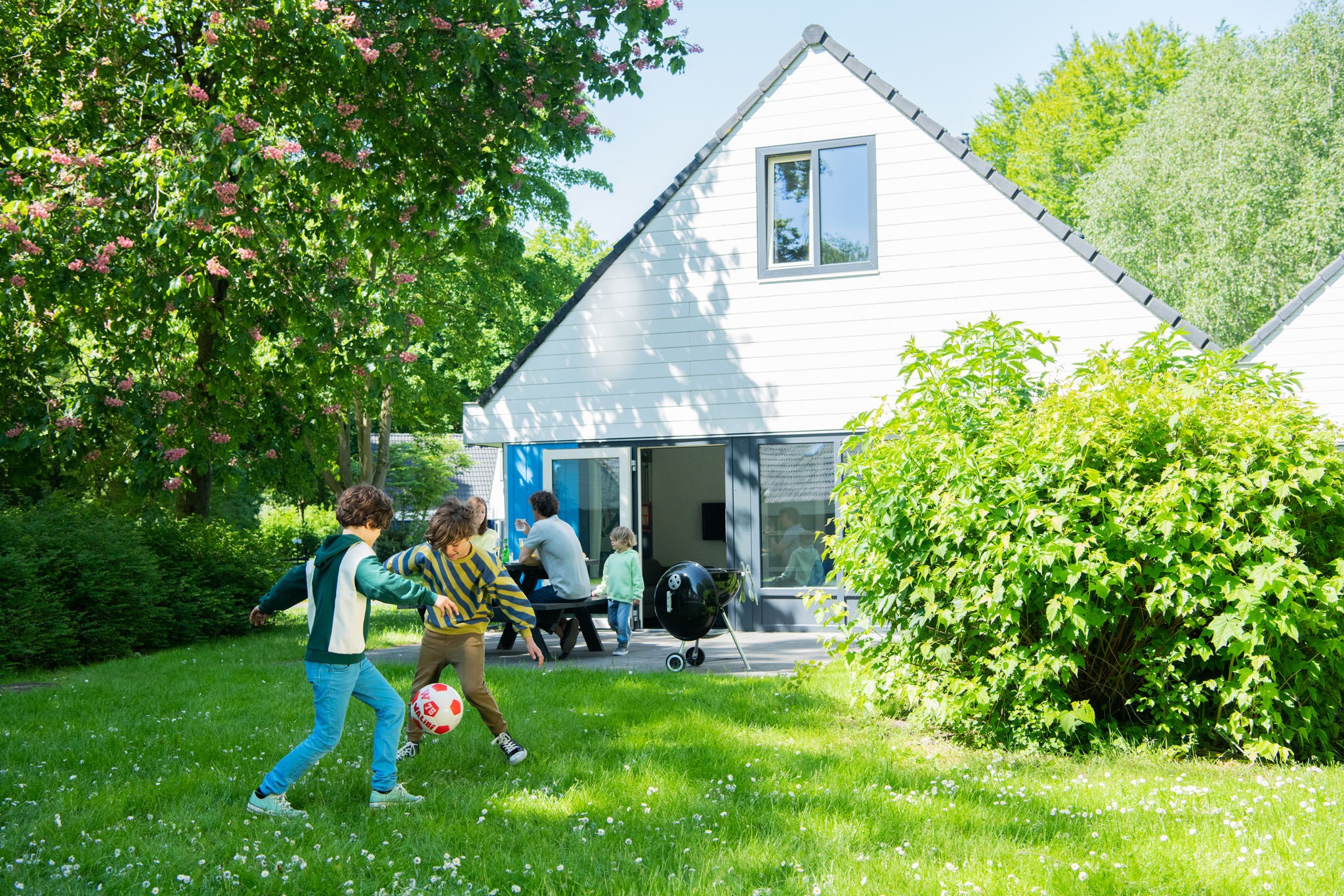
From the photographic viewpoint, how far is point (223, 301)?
12.4m

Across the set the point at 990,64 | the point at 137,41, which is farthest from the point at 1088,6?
the point at 137,41

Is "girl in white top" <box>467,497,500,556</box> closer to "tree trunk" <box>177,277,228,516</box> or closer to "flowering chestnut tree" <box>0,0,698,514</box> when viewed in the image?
"flowering chestnut tree" <box>0,0,698,514</box>

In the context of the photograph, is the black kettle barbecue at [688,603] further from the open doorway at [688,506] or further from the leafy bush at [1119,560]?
the open doorway at [688,506]

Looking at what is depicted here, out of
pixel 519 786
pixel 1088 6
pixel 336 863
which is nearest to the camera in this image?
pixel 336 863

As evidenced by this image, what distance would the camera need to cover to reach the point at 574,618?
35.6 ft

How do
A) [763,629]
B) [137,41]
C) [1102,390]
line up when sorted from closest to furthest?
[1102,390]
[137,41]
[763,629]

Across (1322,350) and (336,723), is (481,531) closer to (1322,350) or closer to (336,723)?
(336,723)

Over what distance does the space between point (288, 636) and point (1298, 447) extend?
11481mm

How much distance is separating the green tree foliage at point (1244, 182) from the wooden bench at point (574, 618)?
1012 inches

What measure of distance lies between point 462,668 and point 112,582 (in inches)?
266

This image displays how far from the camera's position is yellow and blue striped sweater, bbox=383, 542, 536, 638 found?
650 cm

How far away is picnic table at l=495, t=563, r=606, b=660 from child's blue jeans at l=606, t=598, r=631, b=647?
0.27 ft

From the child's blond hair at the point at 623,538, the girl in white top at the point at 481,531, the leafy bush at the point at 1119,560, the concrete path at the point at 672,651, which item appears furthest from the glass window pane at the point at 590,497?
the leafy bush at the point at 1119,560

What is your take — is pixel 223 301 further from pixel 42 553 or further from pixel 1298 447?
pixel 1298 447
